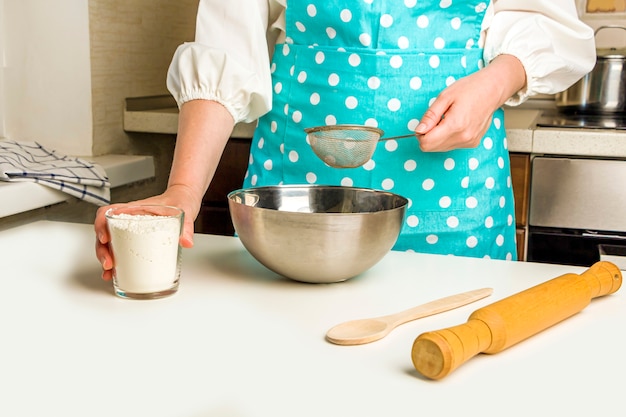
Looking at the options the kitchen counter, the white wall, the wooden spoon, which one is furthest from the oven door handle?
the white wall

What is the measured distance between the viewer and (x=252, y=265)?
0.99m

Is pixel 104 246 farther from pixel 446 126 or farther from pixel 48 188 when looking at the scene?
pixel 48 188

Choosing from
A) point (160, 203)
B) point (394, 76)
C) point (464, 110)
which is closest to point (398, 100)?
point (394, 76)

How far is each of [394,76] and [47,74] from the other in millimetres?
994

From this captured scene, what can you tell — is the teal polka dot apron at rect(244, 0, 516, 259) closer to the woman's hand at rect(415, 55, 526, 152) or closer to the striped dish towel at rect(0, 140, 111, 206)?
the woman's hand at rect(415, 55, 526, 152)

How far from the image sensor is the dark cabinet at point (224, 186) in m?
1.96

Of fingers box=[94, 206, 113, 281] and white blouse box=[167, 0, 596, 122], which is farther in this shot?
white blouse box=[167, 0, 596, 122]

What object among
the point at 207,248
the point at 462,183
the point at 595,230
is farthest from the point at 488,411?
the point at 595,230

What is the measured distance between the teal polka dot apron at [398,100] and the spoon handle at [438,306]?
46cm

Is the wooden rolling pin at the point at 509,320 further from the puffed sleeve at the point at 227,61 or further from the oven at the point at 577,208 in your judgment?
the oven at the point at 577,208

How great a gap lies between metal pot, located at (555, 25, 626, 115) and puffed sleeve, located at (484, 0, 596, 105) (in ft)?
2.28

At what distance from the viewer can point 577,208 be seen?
5.89 feet

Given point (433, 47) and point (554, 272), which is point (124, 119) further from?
point (554, 272)

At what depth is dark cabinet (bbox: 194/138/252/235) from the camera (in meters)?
1.96
